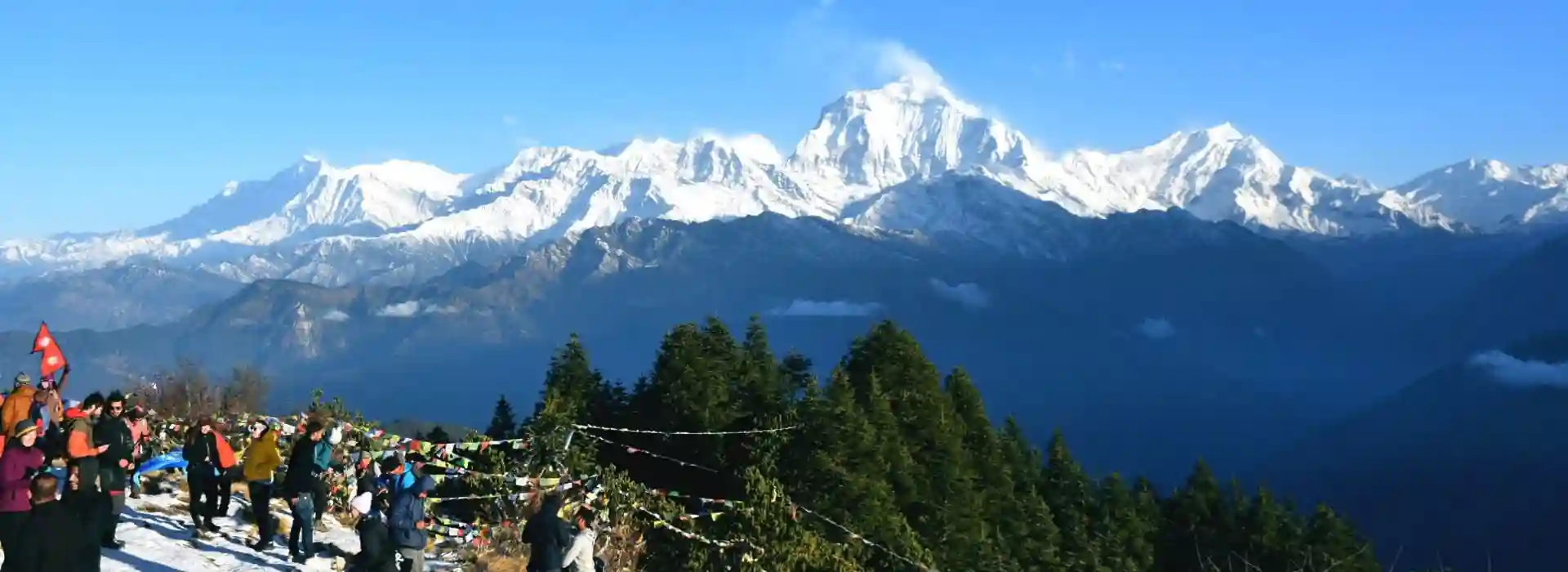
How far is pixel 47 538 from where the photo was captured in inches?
417

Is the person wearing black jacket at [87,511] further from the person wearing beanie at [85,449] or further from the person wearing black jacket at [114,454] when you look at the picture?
the person wearing black jacket at [114,454]

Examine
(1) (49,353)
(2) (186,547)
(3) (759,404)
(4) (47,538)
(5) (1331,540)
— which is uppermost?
(5) (1331,540)

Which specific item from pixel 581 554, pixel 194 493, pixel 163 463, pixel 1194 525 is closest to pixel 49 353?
pixel 163 463

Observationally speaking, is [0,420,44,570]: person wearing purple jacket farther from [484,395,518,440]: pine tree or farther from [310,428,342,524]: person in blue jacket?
[484,395,518,440]: pine tree

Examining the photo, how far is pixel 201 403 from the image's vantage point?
3778 centimetres

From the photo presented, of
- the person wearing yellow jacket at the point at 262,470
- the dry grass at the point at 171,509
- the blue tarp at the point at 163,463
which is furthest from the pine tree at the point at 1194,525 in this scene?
the person wearing yellow jacket at the point at 262,470

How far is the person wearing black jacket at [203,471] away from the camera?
17672mm

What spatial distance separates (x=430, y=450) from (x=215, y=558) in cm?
725

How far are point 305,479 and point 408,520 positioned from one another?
292cm

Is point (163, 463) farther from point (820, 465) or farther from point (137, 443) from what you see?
point (820, 465)

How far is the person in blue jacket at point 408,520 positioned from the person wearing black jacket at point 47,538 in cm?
374

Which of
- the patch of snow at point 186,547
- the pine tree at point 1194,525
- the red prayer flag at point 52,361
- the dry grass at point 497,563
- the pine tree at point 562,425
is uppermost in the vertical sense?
the pine tree at point 1194,525

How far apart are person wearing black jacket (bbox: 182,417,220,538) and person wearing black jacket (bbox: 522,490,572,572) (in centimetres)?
627

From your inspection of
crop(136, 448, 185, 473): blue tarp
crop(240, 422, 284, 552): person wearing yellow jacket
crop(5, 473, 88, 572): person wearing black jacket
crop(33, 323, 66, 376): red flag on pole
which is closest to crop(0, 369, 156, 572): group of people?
crop(5, 473, 88, 572): person wearing black jacket
